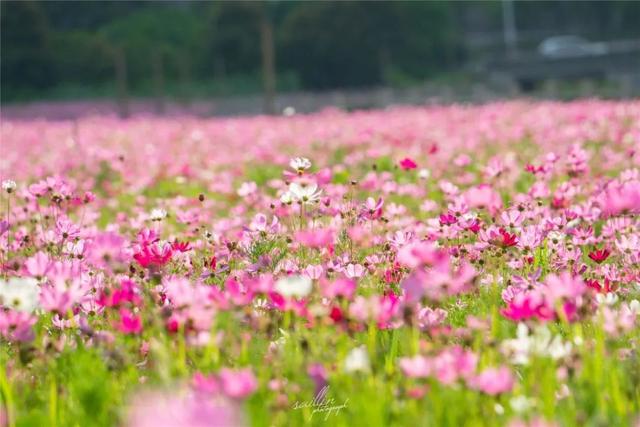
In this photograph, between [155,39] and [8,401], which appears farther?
[155,39]

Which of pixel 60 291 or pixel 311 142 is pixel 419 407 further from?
pixel 311 142

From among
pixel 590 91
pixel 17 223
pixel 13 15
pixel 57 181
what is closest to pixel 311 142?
pixel 17 223

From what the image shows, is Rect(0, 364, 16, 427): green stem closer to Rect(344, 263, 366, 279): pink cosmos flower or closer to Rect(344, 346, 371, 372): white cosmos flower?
Rect(344, 346, 371, 372): white cosmos flower

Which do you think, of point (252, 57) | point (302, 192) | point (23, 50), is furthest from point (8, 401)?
point (252, 57)

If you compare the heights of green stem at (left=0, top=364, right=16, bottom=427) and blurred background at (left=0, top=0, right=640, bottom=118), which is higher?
blurred background at (left=0, top=0, right=640, bottom=118)

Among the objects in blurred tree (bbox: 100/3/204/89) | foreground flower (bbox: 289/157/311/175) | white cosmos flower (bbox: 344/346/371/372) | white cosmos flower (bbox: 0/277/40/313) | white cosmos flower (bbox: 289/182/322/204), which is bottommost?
white cosmos flower (bbox: 344/346/371/372)

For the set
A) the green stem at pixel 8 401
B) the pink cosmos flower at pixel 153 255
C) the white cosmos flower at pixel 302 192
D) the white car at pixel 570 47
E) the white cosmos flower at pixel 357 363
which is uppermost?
the white car at pixel 570 47

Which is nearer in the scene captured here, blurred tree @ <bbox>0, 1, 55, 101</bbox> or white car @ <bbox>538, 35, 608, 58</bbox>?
blurred tree @ <bbox>0, 1, 55, 101</bbox>

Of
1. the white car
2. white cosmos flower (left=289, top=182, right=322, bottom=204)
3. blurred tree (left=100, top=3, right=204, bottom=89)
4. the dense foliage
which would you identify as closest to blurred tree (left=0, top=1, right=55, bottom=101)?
the dense foliage

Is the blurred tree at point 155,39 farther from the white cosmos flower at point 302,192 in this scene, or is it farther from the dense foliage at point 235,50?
the white cosmos flower at point 302,192

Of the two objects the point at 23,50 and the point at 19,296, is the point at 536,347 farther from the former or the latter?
the point at 23,50

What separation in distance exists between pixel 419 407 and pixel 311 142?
329 inches

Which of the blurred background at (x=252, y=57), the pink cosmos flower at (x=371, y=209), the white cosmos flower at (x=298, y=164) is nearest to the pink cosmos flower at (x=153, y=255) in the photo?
the white cosmos flower at (x=298, y=164)

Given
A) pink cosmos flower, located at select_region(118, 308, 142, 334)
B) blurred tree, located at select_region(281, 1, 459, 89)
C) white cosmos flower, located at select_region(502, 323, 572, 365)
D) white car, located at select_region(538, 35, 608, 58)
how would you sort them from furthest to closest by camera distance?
1. white car, located at select_region(538, 35, 608, 58)
2. blurred tree, located at select_region(281, 1, 459, 89)
3. pink cosmos flower, located at select_region(118, 308, 142, 334)
4. white cosmos flower, located at select_region(502, 323, 572, 365)
